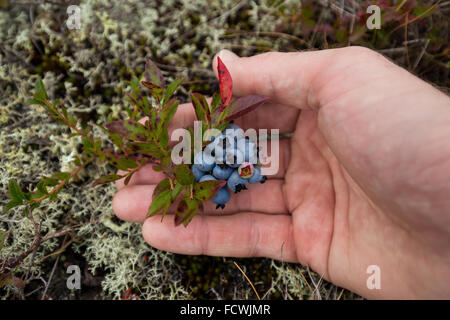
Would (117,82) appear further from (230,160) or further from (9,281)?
(9,281)

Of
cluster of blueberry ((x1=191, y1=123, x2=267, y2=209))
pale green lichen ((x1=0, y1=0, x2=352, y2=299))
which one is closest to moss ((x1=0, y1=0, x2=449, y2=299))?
pale green lichen ((x1=0, y1=0, x2=352, y2=299))

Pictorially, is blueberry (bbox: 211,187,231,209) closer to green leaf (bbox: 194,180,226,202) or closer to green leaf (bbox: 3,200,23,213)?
green leaf (bbox: 194,180,226,202)

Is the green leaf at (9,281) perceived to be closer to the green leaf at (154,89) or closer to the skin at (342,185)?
the skin at (342,185)

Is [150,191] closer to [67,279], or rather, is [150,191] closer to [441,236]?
[67,279]

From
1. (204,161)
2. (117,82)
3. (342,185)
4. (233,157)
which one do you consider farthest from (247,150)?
→ (117,82)

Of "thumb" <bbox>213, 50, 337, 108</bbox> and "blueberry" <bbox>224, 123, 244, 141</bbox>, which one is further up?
"thumb" <bbox>213, 50, 337, 108</bbox>

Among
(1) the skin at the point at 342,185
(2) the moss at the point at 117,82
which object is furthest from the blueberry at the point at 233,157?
(2) the moss at the point at 117,82
